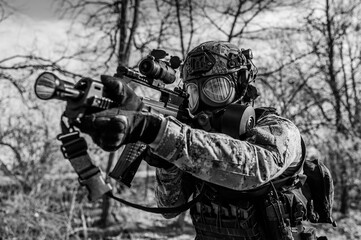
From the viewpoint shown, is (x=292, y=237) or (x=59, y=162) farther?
(x=59, y=162)

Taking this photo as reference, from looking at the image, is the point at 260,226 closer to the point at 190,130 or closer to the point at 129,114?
the point at 190,130

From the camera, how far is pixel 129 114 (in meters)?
1.55

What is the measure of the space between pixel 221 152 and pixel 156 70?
657mm

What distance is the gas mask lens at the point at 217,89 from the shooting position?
252cm

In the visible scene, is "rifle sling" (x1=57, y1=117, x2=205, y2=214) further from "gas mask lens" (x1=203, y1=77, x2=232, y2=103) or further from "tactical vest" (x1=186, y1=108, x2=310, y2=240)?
"gas mask lens" (x1=203, y1=77, x2=232, y2=103)

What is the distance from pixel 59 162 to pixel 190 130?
28.9ft

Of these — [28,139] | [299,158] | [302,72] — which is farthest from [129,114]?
[302,72]

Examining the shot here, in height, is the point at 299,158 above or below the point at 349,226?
above

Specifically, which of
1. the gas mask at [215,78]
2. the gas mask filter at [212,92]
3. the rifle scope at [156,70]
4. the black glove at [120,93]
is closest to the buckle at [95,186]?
the black glove at [120,93]

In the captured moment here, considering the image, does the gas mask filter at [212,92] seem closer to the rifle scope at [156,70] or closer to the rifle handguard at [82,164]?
the rifle scope at [156,70]

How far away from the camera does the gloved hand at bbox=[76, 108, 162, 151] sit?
4.77 ft

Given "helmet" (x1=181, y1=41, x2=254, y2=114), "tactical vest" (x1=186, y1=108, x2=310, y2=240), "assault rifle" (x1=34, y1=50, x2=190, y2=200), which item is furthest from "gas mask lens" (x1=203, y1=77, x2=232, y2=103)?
"assault rifle" (x1=34, y1=50, x2=190, y2=200)

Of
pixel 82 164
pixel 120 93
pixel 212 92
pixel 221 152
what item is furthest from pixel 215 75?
pixel 82 164

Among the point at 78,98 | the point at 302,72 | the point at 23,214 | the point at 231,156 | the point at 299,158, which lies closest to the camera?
the point at 78,98
